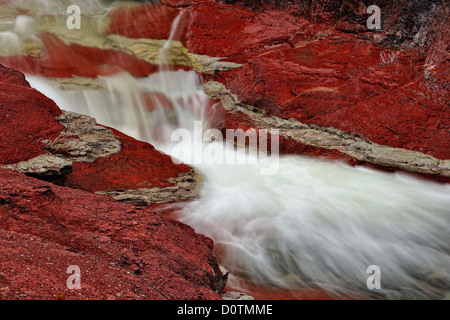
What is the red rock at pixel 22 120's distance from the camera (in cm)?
452

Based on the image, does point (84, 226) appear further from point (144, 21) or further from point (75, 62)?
point (144, 21)

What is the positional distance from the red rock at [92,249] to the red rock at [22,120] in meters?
1.48

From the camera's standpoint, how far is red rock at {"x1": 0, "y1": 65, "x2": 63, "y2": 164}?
14.8 ft

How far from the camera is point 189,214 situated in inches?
191

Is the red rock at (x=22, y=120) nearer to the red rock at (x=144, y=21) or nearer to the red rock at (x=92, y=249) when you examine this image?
the red rock at (x=92, y=249)

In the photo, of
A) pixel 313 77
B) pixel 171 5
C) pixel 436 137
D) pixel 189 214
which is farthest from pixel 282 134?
pixel 171 5

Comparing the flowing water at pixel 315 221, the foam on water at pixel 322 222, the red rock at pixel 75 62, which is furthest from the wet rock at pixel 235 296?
the red rock at pixel 75 62

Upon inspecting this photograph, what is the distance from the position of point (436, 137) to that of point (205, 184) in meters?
4.43

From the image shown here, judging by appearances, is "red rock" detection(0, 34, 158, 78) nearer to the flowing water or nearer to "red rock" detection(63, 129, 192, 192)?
the flowing water

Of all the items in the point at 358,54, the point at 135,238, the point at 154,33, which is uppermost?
the point at 154,33

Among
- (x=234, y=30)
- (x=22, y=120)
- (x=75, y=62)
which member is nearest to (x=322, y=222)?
(x=22, y=120)

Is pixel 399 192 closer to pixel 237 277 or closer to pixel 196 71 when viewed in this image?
pixel 237 277

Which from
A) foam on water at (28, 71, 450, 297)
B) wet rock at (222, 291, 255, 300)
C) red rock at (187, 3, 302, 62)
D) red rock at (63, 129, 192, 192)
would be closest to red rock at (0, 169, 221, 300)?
wet rock at (222, 291, 255, 300)

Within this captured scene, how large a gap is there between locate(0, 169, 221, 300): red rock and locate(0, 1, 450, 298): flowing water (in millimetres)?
1017
